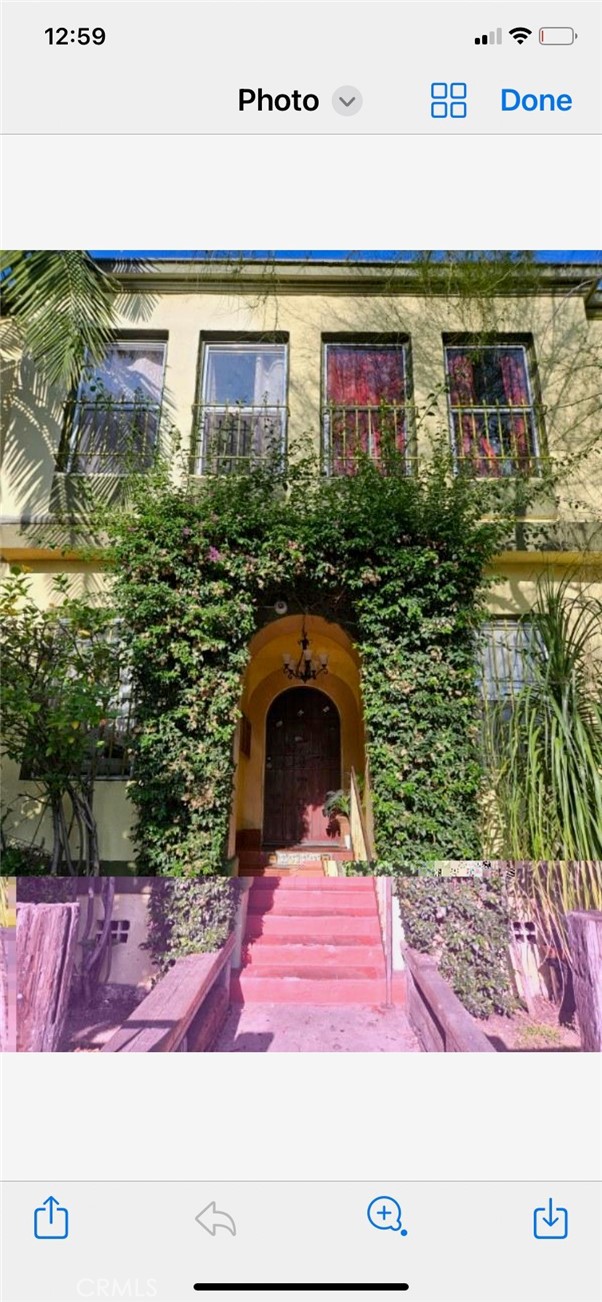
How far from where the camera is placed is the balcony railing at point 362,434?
2838mm

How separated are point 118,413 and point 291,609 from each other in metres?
1.45

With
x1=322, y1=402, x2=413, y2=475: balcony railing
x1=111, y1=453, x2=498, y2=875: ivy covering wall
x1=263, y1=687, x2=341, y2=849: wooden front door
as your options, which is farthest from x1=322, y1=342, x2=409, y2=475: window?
x1=263, y1=687, x2=341, y2=849: wooden front door

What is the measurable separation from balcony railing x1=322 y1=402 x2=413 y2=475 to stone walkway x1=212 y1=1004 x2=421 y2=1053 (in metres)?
2.52

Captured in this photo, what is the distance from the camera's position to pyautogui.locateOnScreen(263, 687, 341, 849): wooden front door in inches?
126
